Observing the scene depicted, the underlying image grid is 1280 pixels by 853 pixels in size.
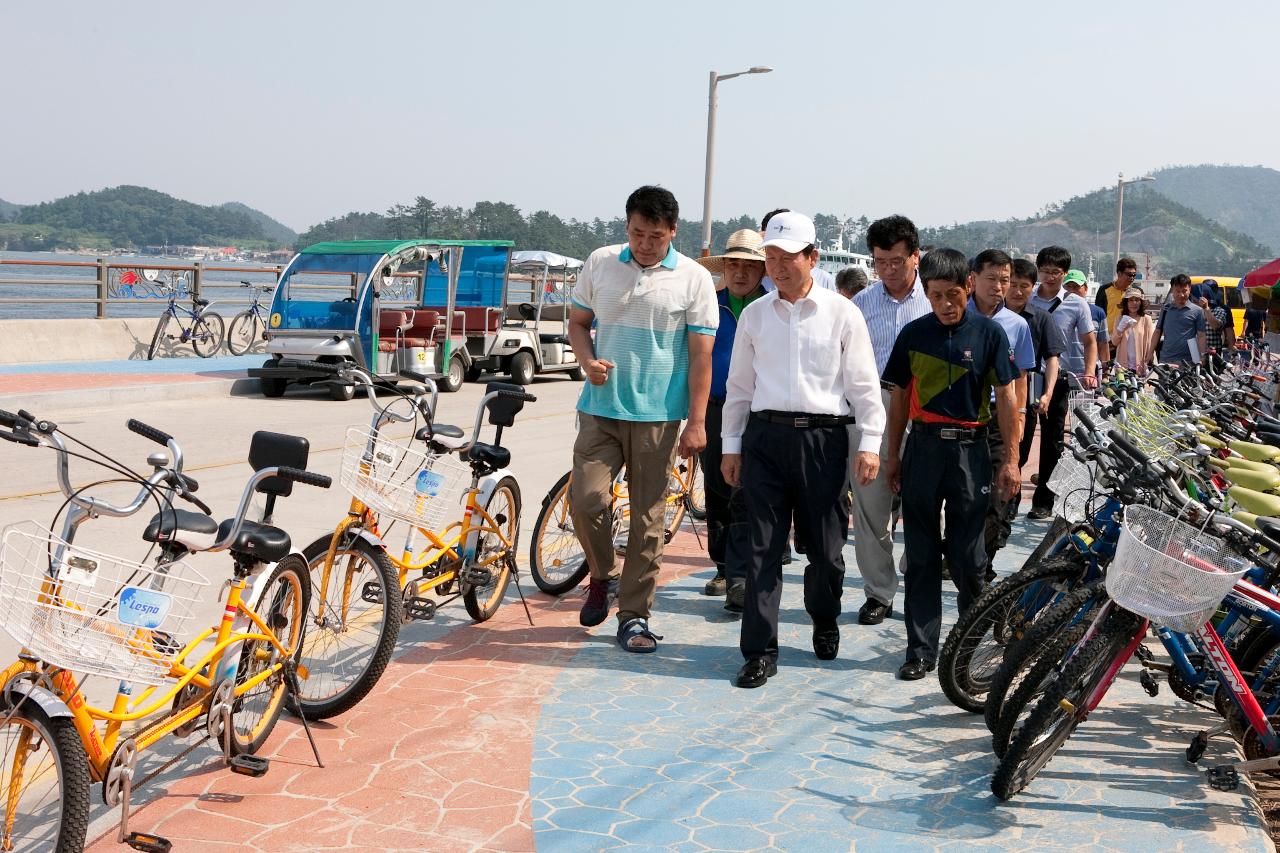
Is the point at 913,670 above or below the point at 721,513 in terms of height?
below

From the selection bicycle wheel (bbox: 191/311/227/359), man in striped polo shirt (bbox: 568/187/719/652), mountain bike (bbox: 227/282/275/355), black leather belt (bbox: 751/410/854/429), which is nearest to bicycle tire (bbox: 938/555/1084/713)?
black leather belt (bbox: 751/410/854/429)

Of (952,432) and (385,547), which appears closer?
(385,547)

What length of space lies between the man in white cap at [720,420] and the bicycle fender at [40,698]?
3.72 meters

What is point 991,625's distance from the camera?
511 cm

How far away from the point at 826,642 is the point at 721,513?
134 cm

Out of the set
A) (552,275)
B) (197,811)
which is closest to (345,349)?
(552,275)

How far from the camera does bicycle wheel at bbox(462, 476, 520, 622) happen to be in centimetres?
618

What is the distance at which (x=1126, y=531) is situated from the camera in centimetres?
398

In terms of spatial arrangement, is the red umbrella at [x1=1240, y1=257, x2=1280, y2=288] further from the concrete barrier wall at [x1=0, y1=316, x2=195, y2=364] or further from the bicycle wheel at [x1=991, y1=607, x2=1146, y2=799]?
the concrete barrier wall at [x1=0, y1=316, x2=195, y2=364]

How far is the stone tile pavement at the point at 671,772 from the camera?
4.05 m

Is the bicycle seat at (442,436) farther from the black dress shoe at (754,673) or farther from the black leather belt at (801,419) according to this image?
the black dress shoe at (754,673)

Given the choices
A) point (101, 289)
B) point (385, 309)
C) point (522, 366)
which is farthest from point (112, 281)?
point (522, 366)

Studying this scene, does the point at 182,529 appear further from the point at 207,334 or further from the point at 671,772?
the point at 207,334

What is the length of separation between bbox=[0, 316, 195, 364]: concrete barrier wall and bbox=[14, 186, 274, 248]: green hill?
71.8 m
